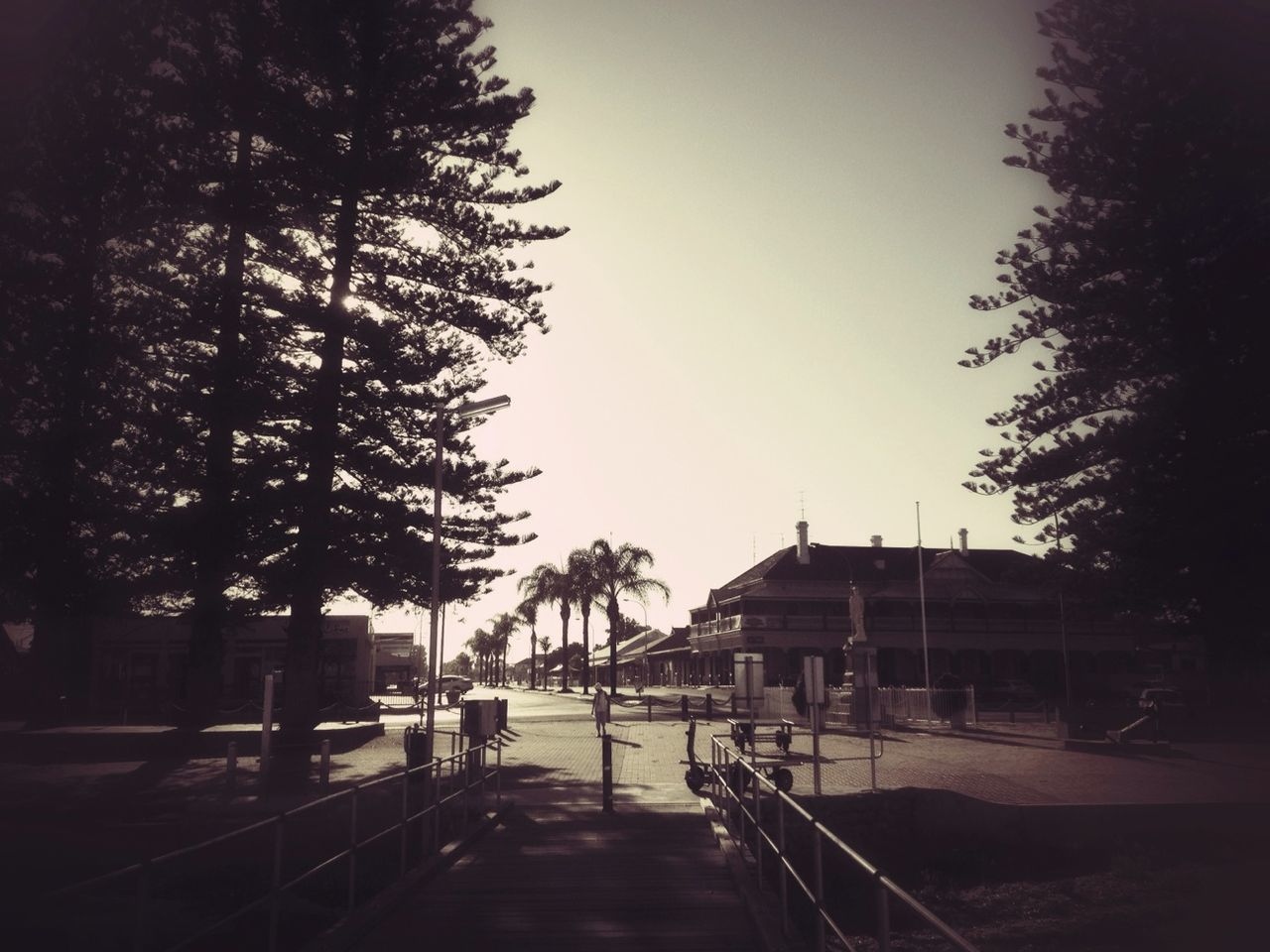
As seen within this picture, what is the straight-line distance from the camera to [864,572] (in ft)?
200

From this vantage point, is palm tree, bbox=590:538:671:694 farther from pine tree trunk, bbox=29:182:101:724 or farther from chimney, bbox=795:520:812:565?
pine tree trunk, bbox=29:182:101:724

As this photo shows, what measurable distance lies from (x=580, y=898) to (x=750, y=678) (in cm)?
668

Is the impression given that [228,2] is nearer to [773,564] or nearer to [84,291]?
[84,291]

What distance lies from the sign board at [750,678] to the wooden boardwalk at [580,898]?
2.86 meters

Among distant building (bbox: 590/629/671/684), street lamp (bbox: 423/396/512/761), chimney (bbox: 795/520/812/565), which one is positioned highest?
chimney (bbox: 795/520/812/565)

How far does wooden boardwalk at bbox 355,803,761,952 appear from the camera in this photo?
23.3 feet

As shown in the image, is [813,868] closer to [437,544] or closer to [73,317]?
[437,544]

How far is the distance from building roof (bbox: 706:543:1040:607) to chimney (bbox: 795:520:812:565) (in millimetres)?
260

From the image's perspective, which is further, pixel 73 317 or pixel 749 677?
pixel 73 317

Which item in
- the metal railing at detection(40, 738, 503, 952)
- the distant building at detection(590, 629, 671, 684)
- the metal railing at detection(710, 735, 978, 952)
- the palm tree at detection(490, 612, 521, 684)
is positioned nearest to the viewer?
the metal railing at detection(710, 735, 978, 952)

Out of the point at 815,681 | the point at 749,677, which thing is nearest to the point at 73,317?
the point at 749,677

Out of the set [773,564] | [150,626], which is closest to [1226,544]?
[773,564]

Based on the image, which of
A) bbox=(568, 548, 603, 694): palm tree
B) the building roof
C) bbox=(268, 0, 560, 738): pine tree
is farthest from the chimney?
bbox=(268, 0, 560, 738): pine tree

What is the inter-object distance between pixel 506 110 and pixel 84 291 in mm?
12350
